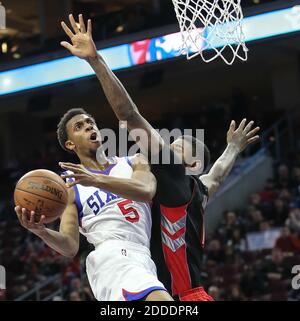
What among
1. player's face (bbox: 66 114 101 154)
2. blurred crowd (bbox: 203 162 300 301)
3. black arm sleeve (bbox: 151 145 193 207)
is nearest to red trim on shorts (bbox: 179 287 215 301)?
black arm sleeve (bbox: 151 145 193 207)

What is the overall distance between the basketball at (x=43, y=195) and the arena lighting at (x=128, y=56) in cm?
585

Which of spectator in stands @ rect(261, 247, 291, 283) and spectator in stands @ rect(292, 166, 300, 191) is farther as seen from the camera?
spectator in stands @ rect(292, 166, 300, 191)

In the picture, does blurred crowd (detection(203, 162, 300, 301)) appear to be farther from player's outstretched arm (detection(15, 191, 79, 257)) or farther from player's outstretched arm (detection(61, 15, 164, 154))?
player's outstretched arm (detection(61, 15, 164, 154))

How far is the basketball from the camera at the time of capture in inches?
149

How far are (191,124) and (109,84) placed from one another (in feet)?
35.1

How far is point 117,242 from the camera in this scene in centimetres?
384

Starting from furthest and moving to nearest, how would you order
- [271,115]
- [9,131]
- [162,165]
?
1. [9,131]
2. [271,115]
3. [162,165]

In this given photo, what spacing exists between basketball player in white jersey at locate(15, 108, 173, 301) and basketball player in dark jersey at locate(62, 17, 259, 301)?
0.39 feet

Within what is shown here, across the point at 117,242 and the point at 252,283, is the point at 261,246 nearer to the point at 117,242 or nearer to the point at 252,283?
the point at 252,283

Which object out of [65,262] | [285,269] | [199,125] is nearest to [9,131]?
[199,125]
